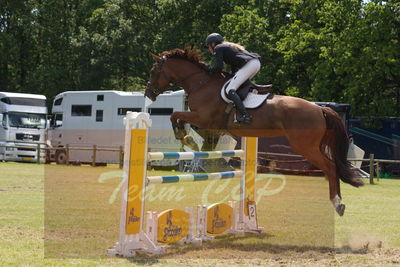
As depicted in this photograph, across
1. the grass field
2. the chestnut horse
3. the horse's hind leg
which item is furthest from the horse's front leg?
the horse's hind leg

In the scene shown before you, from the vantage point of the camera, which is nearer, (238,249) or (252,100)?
(238,249)

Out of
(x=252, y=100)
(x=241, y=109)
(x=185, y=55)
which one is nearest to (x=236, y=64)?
(x=252, y=100)

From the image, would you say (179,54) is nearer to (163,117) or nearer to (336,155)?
(336,155)

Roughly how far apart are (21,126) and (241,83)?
20.4 metres

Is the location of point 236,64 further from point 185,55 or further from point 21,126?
point 21,126

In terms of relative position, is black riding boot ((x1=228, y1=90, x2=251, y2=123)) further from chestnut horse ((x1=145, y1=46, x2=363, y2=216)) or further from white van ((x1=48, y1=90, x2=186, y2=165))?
white van ((x1=48, y1=90, x2=186, y2=165))

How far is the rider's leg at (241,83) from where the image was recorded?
706 cm

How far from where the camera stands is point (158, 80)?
25.5 ft

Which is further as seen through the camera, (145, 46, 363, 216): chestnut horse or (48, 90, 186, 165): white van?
(48, 90, 186, 165): white van

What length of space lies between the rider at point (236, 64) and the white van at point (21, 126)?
62.3 feet

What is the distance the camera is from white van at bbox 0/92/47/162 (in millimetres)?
25062

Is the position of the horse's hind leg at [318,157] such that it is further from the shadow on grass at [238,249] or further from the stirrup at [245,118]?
the shadow on grass at [238,249]

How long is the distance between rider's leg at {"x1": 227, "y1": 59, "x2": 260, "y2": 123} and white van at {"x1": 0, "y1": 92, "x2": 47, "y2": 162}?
19100 millimetres

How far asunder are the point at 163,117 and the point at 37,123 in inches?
291
